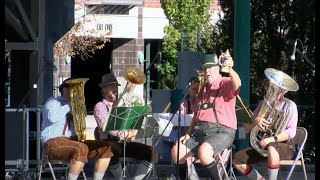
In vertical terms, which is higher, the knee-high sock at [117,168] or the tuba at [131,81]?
the tuba at [131,81]

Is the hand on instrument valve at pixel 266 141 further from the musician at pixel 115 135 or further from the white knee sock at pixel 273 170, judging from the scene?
the musician at pixel 115 135

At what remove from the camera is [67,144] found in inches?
348

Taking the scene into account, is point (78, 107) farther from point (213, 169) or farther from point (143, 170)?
point (213, 169)

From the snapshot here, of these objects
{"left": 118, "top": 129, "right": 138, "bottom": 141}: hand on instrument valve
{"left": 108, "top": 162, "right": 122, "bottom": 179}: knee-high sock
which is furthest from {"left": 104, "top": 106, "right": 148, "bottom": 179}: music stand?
{"left": 108, "top": 162, "right": 122, "bottom": 179}: knee-high sock

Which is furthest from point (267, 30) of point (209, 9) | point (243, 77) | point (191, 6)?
point (209, 9)

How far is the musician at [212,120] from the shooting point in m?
8.62

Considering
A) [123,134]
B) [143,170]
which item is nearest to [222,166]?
[143,170]

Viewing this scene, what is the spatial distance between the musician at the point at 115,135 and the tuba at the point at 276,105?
1324 mm

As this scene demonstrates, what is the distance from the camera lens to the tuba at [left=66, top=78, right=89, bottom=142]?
8.86 m

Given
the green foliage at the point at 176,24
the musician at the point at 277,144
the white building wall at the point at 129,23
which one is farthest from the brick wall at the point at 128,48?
the musician at the point at 277,144

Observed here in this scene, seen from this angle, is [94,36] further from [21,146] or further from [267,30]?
[21,146]

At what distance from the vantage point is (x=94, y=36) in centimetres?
2630

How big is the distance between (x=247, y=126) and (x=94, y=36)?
696 inches

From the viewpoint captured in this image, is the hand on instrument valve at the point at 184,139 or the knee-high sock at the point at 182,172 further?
the knee-high sock at the point at 182,172
